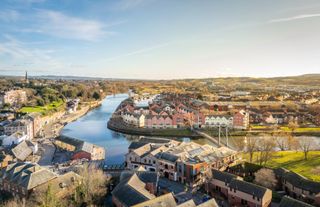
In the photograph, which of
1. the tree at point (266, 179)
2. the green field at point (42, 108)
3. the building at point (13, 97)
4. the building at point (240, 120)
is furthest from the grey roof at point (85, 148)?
the building at point (13, 97)

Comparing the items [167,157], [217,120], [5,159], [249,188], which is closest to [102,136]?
[5,159]

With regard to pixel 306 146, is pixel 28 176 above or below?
above

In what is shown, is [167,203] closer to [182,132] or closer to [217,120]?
[182,132]

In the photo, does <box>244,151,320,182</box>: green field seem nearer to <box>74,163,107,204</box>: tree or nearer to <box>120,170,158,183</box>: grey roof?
<box>120,170,158,183</box>: grey roof

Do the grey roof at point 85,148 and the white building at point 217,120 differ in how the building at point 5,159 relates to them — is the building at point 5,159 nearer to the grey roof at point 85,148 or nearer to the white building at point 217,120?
the grey roof at point 85,148

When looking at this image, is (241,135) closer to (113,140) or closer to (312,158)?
Result: (312,158)

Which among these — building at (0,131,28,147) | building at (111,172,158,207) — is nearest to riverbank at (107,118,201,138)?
building at (0,131,28,147)

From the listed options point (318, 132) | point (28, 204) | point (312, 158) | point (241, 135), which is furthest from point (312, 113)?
point (28, 204)
